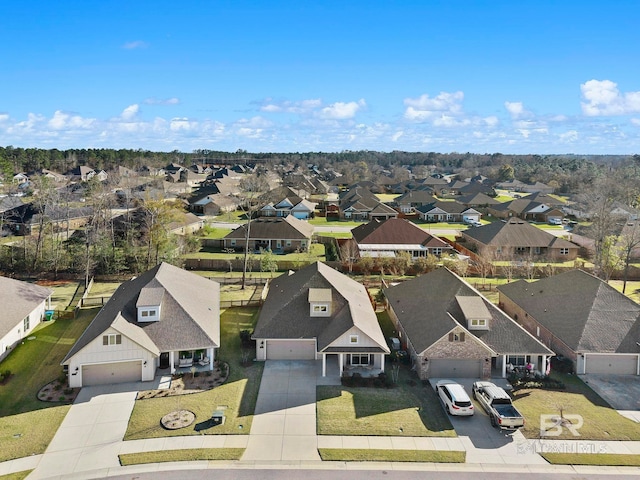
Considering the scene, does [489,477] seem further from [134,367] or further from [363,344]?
[134,367]

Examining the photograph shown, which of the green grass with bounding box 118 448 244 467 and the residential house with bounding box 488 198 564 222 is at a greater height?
the residential house with bounding box 488 198 564 222

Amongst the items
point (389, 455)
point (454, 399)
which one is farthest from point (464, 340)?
point (389, 455)

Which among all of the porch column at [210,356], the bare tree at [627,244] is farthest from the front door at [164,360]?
the bare tree at [627,244]

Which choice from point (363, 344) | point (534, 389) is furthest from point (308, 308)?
point (534, 389)

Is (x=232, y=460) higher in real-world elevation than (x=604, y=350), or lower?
lower

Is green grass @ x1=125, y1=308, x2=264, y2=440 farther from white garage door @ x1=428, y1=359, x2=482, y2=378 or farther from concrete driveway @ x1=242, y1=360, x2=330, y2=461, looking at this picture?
white garage door @ x1=428, y1=359, x2=482, y2=378

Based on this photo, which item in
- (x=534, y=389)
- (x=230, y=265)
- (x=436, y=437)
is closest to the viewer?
(x=436, y=437)

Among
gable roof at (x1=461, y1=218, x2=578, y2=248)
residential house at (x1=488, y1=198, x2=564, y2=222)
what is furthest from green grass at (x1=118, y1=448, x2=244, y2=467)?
residential house at (x1=488, y1=198, x2=564, y2=222)
